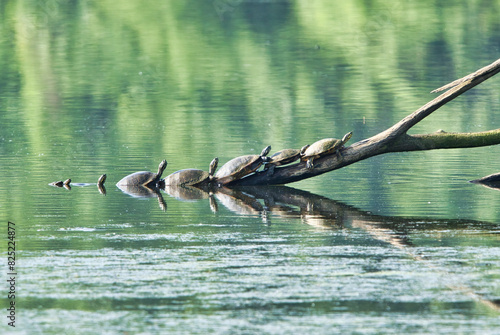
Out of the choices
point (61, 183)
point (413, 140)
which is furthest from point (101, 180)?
point (413, 140)

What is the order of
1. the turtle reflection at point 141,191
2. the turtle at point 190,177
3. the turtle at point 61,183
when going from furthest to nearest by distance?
the turtle at point 190,177 → the turtle at point 61,183 → the turtle reflection at point 141,191

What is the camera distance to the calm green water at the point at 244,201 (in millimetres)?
6793

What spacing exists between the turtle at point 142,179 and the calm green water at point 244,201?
0.22 m

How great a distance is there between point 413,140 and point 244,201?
2394mm

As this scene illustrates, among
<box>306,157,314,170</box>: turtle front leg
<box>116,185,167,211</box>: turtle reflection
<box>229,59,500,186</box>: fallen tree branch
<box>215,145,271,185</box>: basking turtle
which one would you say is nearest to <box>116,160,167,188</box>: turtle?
<box>116,185,167,211</box>: turtle reflection

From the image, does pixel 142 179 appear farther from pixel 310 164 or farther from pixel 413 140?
pixel 413 140

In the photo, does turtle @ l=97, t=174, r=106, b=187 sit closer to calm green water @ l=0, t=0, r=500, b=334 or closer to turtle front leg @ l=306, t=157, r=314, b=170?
calm green water @ l=0, t=0, r=500, b=334

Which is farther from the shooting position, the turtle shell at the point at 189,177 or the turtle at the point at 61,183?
the turtle shell at the point at 189,177

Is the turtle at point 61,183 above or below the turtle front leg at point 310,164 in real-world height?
below

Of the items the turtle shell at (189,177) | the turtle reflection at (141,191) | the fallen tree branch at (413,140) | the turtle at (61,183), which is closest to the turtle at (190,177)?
the turtle shell at (189,177)

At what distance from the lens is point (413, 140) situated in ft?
42.2

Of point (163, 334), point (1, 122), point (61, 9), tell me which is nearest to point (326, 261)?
point (163, 334)

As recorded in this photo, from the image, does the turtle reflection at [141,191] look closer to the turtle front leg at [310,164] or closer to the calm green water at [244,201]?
the calm green water at [244,201]

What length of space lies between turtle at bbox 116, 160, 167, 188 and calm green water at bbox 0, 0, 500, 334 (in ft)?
0.73
